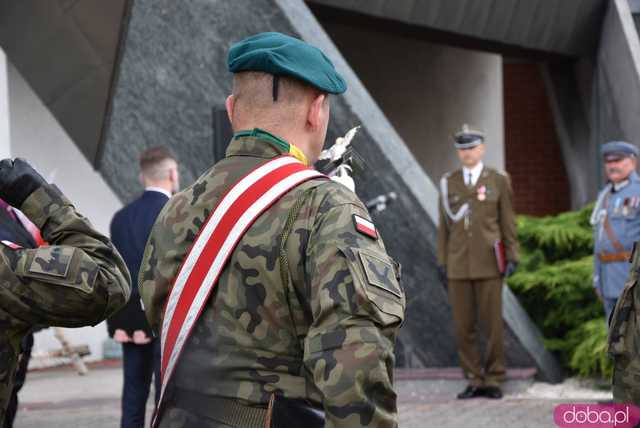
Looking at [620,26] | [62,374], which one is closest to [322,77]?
A: [62,374]

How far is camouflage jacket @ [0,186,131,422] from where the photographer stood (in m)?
2.82

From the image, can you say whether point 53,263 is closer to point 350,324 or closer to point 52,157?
point 350,324

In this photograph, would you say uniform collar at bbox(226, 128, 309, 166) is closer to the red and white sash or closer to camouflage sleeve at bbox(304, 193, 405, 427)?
the red and white sash

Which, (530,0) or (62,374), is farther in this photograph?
(530,0)

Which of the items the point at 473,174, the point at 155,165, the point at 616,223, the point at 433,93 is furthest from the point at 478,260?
the point at 433,93

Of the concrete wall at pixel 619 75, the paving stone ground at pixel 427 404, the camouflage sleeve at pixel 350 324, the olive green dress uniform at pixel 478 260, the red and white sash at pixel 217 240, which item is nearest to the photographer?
the camouflage sleeve at pixel 350 324

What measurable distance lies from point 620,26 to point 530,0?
110 centimetres

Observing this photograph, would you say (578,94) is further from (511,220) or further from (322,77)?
(322,77)

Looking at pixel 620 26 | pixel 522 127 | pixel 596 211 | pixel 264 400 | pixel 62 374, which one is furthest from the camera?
pixel 522 127

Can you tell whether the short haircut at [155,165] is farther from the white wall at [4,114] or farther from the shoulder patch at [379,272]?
the shoulder patch at [379,272]

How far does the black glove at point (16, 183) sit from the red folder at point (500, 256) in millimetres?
5743

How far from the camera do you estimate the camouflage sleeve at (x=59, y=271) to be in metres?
2.82

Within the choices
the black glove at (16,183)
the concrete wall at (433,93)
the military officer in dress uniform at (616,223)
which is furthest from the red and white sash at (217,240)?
the concrete wall at (433,93)

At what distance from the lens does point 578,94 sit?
560 inches
